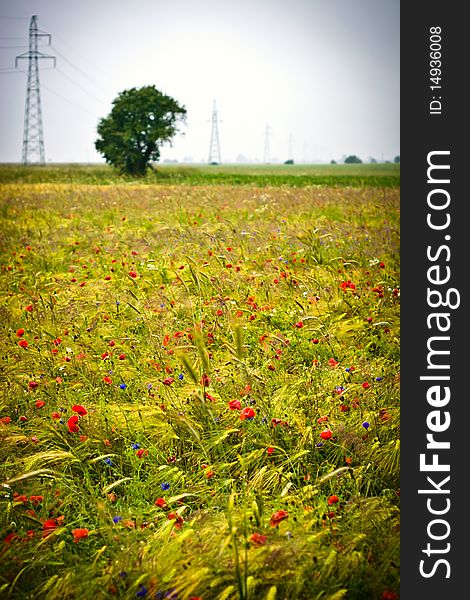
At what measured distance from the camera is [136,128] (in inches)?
1323

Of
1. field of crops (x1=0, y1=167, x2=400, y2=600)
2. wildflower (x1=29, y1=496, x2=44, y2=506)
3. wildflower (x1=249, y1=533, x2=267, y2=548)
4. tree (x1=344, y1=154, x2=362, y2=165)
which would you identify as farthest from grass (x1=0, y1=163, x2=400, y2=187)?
tree (x1=344, y1=154, x2=362, y2=165)

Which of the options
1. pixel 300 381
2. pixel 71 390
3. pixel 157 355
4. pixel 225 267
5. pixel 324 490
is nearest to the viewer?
pixel 324 490

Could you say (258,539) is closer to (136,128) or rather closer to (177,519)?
(177,519)

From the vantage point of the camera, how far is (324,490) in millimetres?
2291

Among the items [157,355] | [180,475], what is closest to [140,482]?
[180,475]

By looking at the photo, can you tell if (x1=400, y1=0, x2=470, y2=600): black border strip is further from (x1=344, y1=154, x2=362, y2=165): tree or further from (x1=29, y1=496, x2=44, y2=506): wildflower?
(x1=344, y1=154, x2=362, y2=165): tree

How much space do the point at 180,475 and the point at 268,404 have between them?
25.2 inches

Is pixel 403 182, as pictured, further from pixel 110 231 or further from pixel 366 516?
pixel 110 231

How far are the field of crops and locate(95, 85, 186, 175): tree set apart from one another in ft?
97.8

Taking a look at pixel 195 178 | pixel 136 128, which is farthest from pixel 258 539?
pixel 136 128

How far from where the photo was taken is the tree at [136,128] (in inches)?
1335

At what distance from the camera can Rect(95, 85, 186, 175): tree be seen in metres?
33.9

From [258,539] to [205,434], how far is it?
3.23 feet

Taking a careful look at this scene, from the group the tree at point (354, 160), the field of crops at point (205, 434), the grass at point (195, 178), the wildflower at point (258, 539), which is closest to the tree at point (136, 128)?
the grass at point (195, 178)
